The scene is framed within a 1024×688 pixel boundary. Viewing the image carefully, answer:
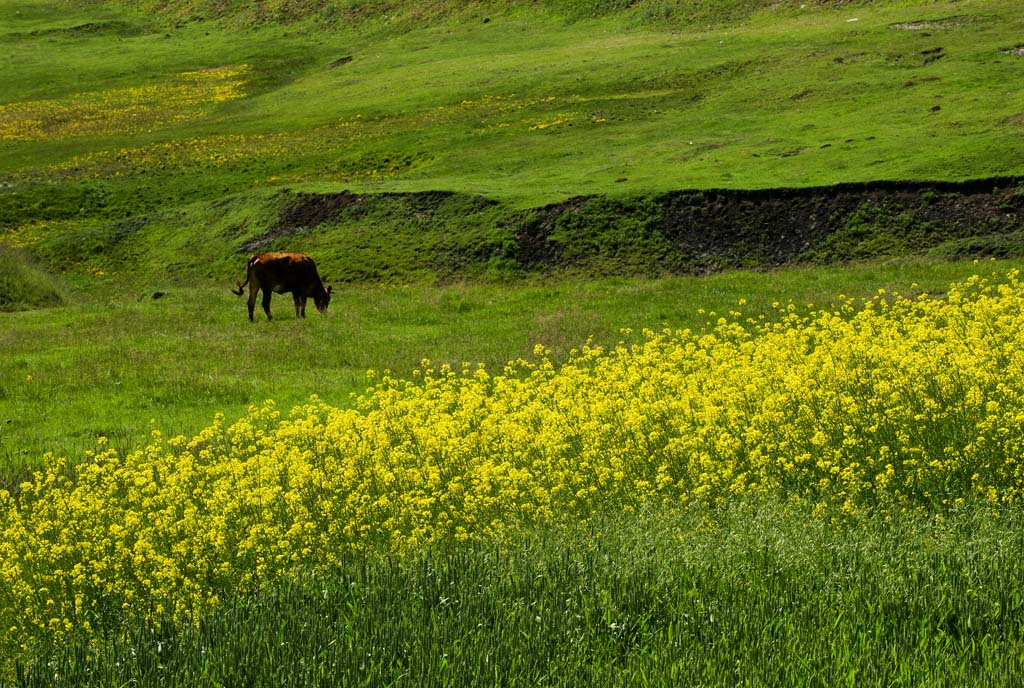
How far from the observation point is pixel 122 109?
9800 cm

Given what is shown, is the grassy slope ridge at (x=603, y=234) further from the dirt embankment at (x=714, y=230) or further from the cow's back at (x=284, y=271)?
the cow's back at (x=284, y=271)

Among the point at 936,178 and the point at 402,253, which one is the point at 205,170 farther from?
the point at 936,178

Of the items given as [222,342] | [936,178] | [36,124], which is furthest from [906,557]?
[36,124]

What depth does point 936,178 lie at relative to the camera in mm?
43469

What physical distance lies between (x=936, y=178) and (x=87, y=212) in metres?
44.2

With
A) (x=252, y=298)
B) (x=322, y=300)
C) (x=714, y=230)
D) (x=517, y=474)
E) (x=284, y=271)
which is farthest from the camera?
(x=714, y=230)

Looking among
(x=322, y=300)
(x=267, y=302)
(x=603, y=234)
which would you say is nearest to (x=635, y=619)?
(x=267, y=302)

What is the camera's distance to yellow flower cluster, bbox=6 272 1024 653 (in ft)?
38.0

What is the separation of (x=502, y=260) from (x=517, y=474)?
31.9 m

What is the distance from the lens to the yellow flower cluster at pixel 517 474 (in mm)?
11570

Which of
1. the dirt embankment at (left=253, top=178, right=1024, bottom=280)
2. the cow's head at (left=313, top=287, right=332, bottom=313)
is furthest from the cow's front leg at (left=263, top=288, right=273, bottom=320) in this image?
the dirt embankment at (left=253, top=178, right=1024, bottom=280)

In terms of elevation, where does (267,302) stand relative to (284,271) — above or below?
below

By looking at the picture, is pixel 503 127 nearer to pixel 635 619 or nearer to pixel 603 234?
pixel 603 234

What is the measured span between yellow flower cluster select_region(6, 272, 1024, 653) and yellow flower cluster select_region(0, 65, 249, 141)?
258 ft
